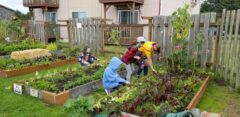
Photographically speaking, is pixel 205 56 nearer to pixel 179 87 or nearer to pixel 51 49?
pixel 179 87

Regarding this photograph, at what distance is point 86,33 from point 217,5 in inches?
1615

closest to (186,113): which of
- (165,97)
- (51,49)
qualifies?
(165,97)

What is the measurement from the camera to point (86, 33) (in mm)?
11062

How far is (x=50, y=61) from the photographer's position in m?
8.62

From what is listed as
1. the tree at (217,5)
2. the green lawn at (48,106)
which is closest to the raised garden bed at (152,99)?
the green lawn at (48,106)

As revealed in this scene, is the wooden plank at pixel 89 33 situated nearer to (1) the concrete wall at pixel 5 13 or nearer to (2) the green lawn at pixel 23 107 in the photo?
(2) the green lawn at pixel 23 107

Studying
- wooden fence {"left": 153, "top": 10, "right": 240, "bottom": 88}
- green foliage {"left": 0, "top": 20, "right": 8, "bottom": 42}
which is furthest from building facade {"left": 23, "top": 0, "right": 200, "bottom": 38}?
wooden fence {"left": 153, "top": 10, "right": 240, "bottom": 88}

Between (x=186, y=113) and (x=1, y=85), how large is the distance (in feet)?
16.9

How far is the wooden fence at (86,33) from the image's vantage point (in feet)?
35.1

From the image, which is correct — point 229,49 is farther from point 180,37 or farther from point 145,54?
point 145,54

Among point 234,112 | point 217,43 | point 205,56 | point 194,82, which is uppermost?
point 217,43

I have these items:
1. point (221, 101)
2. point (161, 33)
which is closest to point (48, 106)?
point (221, 101)

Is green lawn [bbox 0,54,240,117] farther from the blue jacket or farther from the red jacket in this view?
the red jacket

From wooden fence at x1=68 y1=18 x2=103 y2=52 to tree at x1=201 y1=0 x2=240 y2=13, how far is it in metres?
37.0
